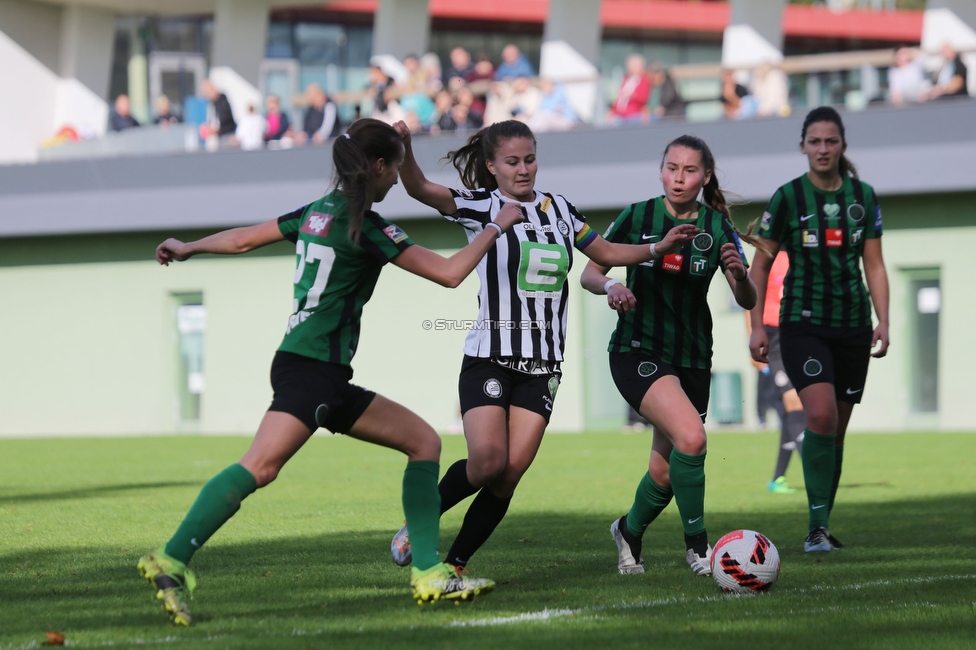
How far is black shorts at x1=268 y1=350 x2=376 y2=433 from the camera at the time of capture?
4.64 meters

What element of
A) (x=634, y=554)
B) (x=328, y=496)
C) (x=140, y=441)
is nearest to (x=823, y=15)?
(x=140, y=441)

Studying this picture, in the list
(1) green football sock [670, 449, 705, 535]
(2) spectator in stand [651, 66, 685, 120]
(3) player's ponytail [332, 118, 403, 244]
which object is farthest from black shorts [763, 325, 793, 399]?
(2) spectator in stand [651, 66, 685, 120]

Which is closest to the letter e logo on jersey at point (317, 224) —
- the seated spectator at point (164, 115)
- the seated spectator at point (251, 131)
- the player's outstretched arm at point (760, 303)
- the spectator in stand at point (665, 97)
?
the player's outstretched arm at point (760, 303)

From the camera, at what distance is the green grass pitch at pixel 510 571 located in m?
4.33

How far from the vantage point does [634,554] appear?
5914mm

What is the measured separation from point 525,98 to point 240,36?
341 inches

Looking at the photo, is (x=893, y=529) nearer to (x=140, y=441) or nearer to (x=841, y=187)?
(x=841, y=187)

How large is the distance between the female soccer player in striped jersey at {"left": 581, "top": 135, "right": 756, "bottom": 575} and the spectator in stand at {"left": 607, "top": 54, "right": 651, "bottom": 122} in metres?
14.0

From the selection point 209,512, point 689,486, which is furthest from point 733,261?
point 209,512

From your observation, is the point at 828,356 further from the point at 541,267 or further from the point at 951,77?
the point at 951,77

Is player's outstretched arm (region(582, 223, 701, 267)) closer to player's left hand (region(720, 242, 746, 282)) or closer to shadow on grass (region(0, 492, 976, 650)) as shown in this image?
player's left hand (region(720, 242, 746, 282))

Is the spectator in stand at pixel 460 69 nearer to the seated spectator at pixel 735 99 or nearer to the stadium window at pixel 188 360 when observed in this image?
the seated spectator at pixel 735 99

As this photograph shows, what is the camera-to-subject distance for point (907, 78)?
721 inches

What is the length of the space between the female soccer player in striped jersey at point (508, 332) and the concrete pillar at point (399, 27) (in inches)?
803
